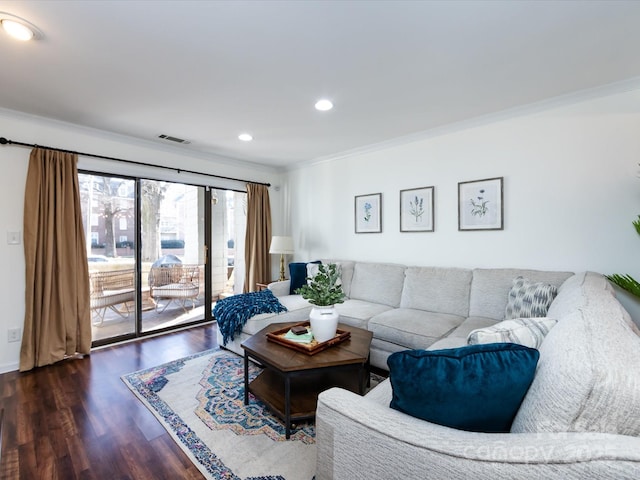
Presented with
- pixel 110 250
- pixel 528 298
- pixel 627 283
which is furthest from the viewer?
pixel 110 250

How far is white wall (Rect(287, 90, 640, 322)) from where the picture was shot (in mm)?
2541

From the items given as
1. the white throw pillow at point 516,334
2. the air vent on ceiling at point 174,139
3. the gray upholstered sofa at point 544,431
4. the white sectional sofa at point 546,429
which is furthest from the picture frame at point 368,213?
the gray upholstered sofa at point 544,431

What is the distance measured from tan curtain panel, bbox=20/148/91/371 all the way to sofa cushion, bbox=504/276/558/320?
4102 mm

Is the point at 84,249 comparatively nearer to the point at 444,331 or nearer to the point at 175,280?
the point at 175,280

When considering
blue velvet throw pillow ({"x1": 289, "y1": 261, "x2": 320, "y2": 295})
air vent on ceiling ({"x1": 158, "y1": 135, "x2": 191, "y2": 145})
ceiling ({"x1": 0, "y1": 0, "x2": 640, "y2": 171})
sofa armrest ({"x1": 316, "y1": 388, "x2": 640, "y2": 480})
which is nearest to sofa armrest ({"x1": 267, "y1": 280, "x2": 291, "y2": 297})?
blue velvet throw pillow ({"x1": 289, "y1": 261, "x2": 320, "y2": 295})

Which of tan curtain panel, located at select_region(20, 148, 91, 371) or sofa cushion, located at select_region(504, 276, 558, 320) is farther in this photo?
tan curtain panel, located at select_region(20, 148, 91, 371)

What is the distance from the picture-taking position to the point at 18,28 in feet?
5.77

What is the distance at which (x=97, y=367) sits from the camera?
9.81 ft

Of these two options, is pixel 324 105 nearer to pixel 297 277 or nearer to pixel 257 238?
pixel 297 277

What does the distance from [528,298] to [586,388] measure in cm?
195

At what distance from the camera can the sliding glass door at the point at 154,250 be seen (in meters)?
3.61

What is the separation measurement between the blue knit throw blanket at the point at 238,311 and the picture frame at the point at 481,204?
2177mm

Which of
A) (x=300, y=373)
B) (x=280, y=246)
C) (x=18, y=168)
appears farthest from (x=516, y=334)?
(x=18, y=168)

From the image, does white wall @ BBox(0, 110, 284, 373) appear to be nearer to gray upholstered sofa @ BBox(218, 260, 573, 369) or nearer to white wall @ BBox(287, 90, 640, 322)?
gray upholstered sofa @ BBox(218, 260, 573, 369)
